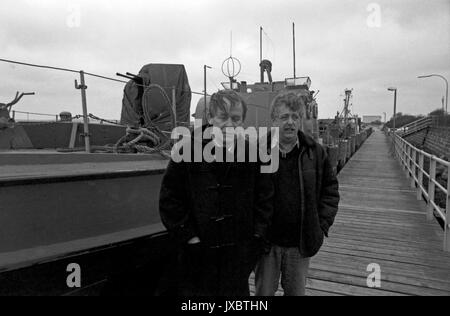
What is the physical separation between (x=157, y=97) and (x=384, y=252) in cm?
393

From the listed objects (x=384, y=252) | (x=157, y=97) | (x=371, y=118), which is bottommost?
(x=384, y=252)

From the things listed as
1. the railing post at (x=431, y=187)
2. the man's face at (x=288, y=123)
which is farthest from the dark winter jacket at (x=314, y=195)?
the railing post at (x=431, y=187)

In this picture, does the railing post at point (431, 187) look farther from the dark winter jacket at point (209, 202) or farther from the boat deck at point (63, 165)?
the dark winter jacket at point (209, 202)

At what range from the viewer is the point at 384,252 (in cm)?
479

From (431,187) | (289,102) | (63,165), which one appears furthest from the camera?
(431,187)

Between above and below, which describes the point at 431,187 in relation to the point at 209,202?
below

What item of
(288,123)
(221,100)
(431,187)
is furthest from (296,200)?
(431,187)

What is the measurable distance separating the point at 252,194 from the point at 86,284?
212cm

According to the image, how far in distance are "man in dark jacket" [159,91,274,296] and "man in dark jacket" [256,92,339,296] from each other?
0.71 feet

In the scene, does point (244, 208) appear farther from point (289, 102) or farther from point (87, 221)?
point (87, 221)

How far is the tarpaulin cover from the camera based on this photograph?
5320 mm

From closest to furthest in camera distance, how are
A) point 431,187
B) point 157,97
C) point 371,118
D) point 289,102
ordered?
point 289,102 → point 157,97 → point 431,187 → point 371,118
